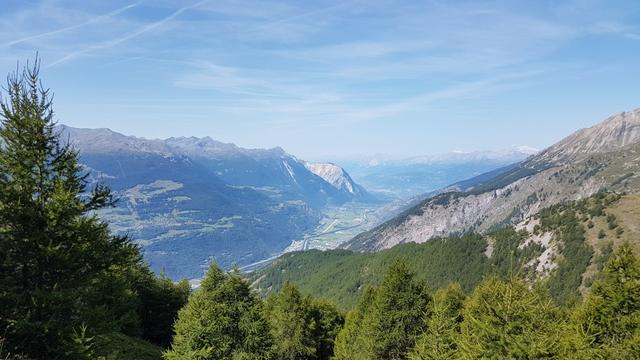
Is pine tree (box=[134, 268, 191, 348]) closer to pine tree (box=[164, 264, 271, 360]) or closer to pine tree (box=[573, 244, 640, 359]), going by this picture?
pine tree (box=[164, 264, 271, 360])

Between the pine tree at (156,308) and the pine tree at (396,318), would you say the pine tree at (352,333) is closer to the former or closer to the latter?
the pine tree at (396,318)

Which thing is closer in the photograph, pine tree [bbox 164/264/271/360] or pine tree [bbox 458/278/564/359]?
pine tree [bbox 458/278/564/359]

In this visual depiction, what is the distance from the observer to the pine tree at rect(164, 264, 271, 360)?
30.2 metres

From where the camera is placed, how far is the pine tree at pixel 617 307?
101 ft

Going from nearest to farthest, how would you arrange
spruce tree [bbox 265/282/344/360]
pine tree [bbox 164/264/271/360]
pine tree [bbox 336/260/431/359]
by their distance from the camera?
1. pine tree [bbox 164/264/271/360]
2. pine tree [bbox 336/260/431/359]
3. spruce tree [bbox 265/282/344/360]

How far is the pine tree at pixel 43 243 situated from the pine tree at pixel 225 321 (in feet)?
24.5

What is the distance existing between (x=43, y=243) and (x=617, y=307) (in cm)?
3749

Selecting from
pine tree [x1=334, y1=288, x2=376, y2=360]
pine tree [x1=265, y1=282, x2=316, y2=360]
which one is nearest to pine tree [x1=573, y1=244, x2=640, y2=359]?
pine tree [x1=334, y1=288, x2=376, y2=360]

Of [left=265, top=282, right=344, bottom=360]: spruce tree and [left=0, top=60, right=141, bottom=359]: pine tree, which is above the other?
[left=0, top=60, right=141, bottom=359]: pine tree

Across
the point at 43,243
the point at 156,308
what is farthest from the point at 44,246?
the point at 156,308

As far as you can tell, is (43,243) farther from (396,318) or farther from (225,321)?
(396,318)

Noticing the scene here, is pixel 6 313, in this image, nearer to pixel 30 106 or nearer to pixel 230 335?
pixel 30 106

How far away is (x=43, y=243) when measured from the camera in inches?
829

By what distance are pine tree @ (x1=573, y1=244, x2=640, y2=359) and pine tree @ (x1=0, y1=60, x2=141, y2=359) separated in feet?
102
